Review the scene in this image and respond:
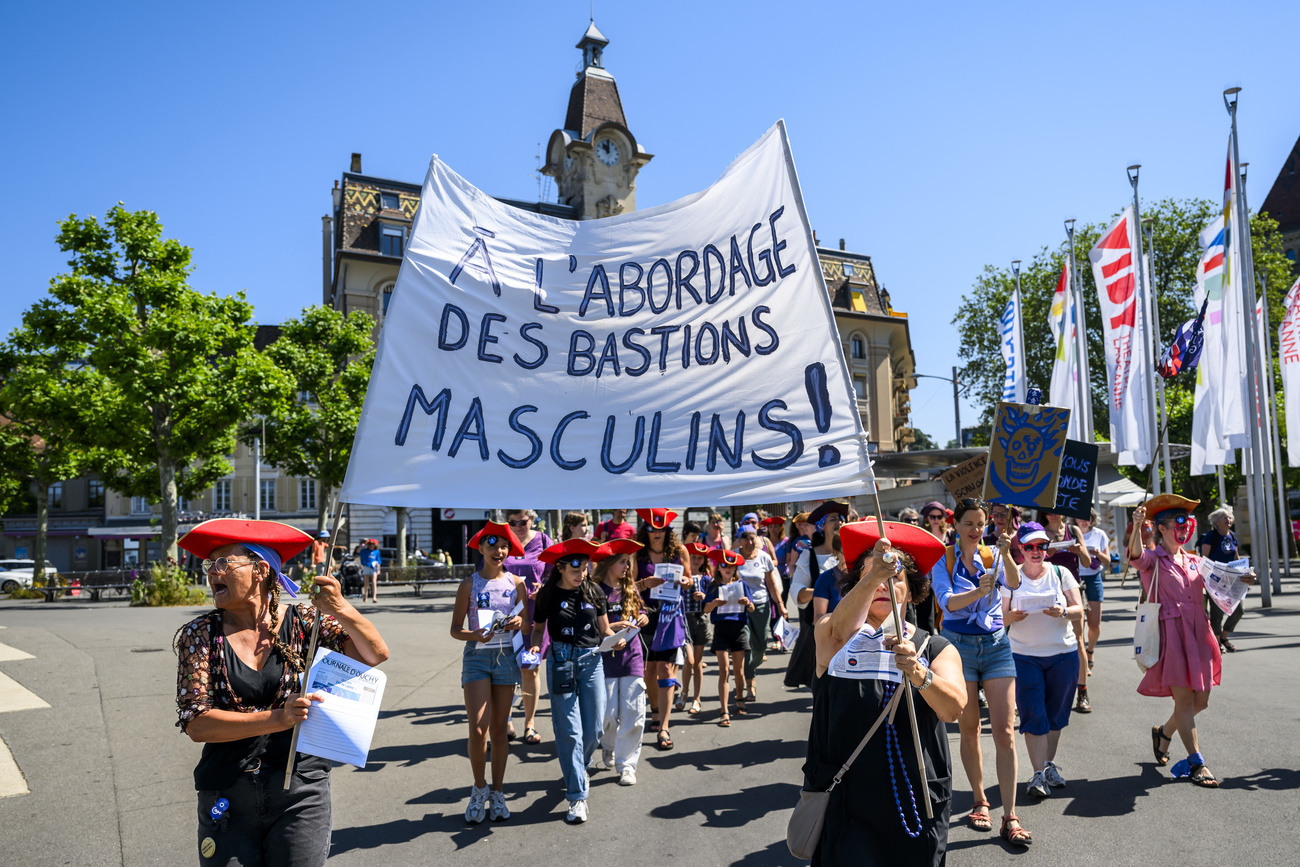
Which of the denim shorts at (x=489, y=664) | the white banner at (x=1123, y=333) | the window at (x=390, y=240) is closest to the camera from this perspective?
the denim shorts at (x=489, y=664)

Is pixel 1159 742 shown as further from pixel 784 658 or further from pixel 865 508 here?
pixel 865 508

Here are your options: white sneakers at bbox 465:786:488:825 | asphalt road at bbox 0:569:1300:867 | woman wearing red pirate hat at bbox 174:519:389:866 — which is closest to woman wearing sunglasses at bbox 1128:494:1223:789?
asphalt road at bbox 0:569:1300:867

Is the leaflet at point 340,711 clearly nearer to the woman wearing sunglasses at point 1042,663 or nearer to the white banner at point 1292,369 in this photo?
the woman wearing sunglasses at point 1042,663

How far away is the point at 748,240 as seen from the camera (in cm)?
420

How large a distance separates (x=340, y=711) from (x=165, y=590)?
21.9m

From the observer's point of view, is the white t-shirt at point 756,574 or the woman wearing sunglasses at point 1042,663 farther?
the white t-shirt at point 756,574

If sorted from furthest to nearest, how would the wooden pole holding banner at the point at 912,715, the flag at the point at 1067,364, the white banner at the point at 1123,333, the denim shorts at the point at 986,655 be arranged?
the flag at the point at 1067,364
the white banner at the point at 1123,333
the denim shorts at the point at 986,655
the wooden pole holding banner at the point at 912,715

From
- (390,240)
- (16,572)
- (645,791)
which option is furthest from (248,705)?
(390,240)

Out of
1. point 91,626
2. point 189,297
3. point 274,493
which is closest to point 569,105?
point 274,493

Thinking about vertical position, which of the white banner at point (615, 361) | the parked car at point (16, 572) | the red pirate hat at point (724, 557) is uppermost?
the white banner at point (615, 361)

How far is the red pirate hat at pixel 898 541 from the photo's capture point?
3.57m

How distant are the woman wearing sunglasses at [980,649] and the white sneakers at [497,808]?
110 inches

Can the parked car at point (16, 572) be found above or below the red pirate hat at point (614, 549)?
below

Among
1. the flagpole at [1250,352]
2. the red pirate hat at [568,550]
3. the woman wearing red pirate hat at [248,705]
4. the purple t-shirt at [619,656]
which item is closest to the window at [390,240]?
the flagpole at [1250,352]
